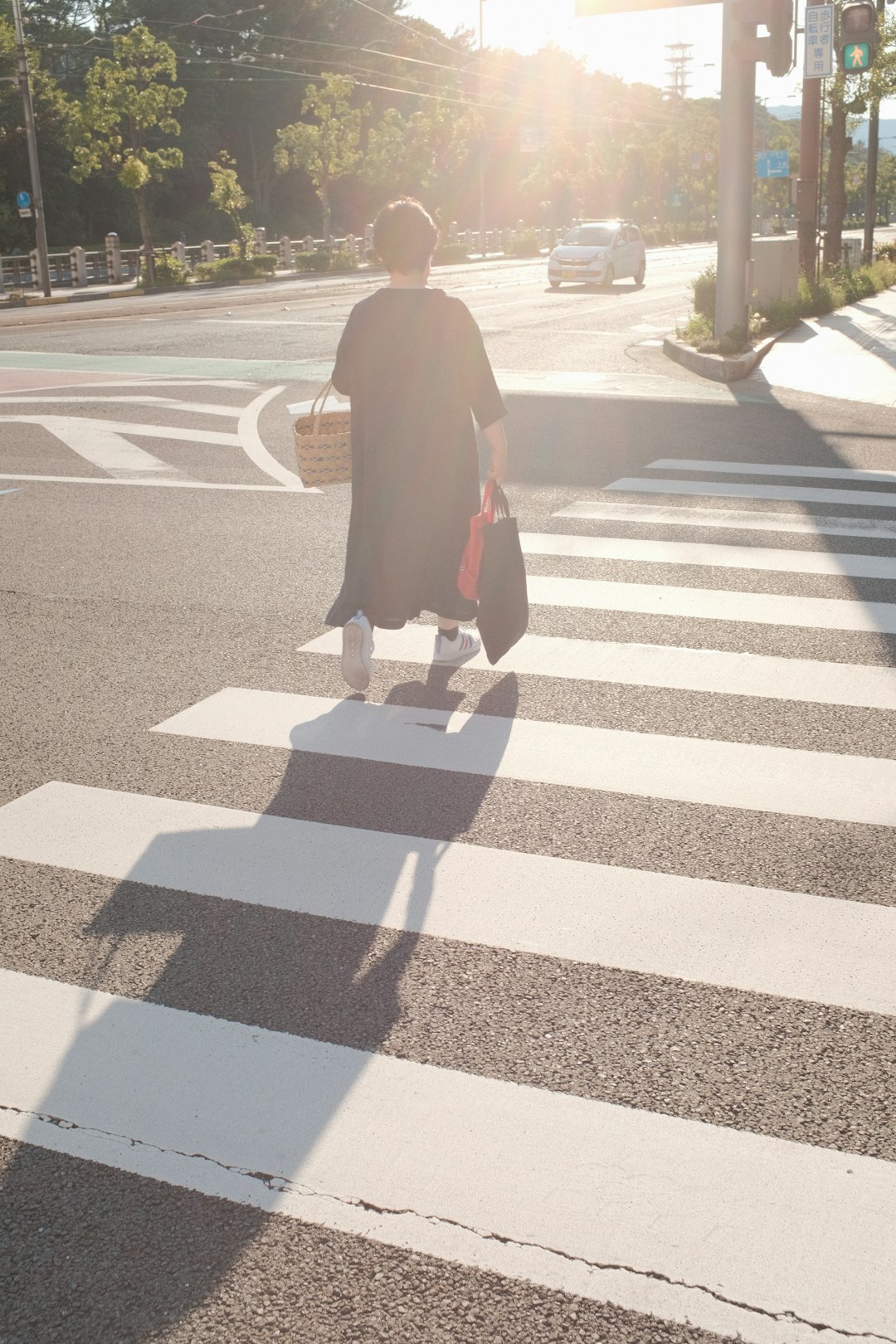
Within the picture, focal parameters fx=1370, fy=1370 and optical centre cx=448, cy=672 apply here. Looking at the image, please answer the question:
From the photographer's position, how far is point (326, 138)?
5131 centimetres

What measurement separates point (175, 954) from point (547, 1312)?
1427 millimetres

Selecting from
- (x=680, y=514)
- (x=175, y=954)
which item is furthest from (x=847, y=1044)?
(x=680, y=514)

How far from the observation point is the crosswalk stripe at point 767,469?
30.5ft

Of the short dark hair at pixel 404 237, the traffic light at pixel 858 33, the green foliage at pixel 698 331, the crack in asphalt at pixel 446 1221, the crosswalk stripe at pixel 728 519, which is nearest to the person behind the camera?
the crack in asphalt at pixel 446 1221

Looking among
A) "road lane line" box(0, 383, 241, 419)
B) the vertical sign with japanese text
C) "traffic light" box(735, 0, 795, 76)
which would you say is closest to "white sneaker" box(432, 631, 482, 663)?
"road lane line" box(0, 383, 241, 419)

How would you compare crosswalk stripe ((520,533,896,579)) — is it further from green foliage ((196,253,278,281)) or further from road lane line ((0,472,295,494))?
green foliage ((196,253,278,281))

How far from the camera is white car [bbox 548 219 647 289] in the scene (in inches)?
1266

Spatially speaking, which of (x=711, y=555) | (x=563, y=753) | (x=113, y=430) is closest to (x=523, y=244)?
(x=113, y=430)

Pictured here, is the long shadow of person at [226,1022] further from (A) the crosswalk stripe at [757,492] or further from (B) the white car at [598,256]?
(B) the white car at [598,256]

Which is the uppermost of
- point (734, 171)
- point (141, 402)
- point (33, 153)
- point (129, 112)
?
point (129, 112)

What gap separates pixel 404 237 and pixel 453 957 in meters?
2.60

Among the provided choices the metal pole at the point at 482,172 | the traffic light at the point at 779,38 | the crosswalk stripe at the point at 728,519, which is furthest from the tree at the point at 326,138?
the crosswalk stripe at the point at 728,519

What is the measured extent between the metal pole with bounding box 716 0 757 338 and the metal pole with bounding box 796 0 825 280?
584cm

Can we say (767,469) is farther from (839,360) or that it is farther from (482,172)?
(482,172)
